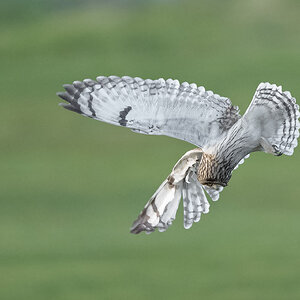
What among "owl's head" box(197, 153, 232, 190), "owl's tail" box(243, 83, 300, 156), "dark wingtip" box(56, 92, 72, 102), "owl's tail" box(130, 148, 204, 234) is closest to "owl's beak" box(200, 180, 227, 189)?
"owl's head" box(197, 153, 232, 190)

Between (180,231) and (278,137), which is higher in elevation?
(180,231)

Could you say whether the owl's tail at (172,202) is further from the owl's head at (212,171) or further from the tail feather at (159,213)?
the owl's head at (212,171)

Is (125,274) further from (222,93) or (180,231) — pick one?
(222,93)

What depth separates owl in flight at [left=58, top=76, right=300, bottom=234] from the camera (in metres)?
7.29

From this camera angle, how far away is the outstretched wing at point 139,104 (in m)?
7.28

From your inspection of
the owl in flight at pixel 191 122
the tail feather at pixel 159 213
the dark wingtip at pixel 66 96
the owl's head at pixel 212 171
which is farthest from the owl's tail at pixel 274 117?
the dark wingtip at pixel 66 96

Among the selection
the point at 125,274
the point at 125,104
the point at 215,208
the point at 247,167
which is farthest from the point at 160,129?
the point at 247,167

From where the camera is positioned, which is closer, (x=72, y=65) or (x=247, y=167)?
(x=247, y=167)

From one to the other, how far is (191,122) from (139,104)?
1.13 feet

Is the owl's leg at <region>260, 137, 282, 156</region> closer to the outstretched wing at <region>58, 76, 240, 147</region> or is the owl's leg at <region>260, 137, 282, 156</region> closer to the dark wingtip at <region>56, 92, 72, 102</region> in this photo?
the outstretched wing at <region>58, 76, 240, 147</region>

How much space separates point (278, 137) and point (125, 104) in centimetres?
101

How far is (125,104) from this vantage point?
23.9 feet

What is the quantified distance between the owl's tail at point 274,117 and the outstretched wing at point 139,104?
1.22 feet

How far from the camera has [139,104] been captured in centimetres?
729
